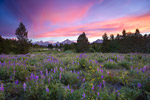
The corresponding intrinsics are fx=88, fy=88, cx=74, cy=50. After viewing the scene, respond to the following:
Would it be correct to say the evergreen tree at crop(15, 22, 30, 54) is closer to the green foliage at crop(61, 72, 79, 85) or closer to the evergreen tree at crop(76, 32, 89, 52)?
the evergreen tree at crop(76, 32, 89, 52)

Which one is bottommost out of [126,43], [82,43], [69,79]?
[69,79]

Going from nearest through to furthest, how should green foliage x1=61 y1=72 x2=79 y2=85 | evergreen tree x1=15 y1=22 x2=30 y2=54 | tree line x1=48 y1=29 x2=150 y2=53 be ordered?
green foliage x1=61 y1=72 x2=79 y2=85 < evergreen tree x1=15 y1=22 x2=30 y2=54 < tree line x1=48 y1=29 x2=150 y2=53

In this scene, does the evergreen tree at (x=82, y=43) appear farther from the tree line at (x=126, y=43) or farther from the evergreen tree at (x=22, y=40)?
the evergreen tree at (x=22, y=40)

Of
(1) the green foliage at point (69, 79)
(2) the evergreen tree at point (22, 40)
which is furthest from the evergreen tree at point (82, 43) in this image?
(1) the green foliage at point (69, 79)

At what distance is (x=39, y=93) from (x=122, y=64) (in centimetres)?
503

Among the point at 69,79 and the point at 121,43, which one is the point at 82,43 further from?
the point at 69,79

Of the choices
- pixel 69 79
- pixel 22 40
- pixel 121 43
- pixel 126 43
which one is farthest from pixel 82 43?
pixel 69 79

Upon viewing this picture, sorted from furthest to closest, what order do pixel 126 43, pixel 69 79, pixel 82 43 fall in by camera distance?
pixel 126 43
pixel 82 43
pixel 69 79

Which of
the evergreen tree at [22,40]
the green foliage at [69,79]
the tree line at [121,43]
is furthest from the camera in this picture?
the tree line at [121,43]

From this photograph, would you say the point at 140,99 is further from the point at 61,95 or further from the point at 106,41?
the point at 106,41

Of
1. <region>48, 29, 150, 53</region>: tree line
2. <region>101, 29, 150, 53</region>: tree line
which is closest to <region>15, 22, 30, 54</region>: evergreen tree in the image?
<region>48, 29, 150, 53</region>: tree line

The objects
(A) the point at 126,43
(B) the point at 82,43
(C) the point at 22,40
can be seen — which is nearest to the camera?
(C) the point at 22,40

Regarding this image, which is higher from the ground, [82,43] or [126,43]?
[82,43]

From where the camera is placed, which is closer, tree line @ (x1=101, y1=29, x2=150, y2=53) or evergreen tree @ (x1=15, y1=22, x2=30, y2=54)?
evergreen tree @ (x1=15, y1=22, x2=30, y2=54)
